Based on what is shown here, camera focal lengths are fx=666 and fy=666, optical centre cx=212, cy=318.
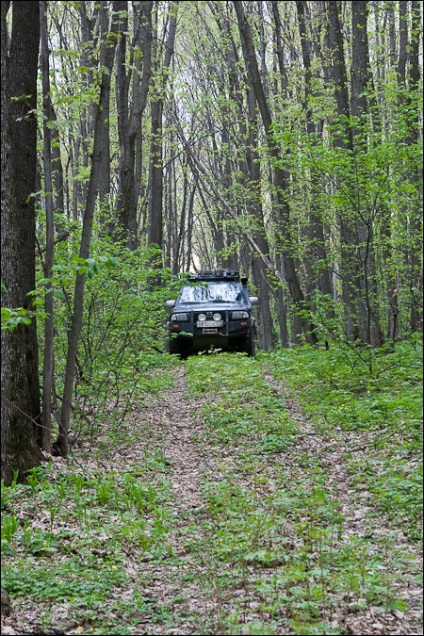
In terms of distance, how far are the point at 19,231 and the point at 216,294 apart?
10.00 meters

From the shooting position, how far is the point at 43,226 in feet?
26.1

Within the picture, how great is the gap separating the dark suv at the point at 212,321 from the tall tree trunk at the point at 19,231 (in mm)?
7968

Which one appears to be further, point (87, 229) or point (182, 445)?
point (182, 445)

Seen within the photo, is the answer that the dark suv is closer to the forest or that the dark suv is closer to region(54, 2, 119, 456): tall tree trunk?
the forest

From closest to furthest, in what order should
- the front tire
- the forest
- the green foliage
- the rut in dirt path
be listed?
the forest → the green foliage → the rut in dirt path → the front tire

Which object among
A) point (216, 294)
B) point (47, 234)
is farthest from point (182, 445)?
point (216, 294)

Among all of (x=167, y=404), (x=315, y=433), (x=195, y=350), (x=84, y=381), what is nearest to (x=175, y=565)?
(x=315, y=433)

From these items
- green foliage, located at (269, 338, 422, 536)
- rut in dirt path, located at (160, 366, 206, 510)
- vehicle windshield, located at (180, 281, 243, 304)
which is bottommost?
rut in dirt path, located at (160, 366, 206, 510)

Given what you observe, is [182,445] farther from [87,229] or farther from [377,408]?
[87,229]

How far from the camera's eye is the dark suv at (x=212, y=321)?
15.1m

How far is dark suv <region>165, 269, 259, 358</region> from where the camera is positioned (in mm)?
15133

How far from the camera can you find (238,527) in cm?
523

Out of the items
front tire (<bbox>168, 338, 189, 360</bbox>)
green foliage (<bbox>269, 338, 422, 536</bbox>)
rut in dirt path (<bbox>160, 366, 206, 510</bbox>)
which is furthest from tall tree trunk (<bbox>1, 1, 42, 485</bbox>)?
front tire (<bbox>168, 338, 189, 360</bbox>)

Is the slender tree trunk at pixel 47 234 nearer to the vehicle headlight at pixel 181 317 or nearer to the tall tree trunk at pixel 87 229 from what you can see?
the tall tree trunk at pixel 87 229
